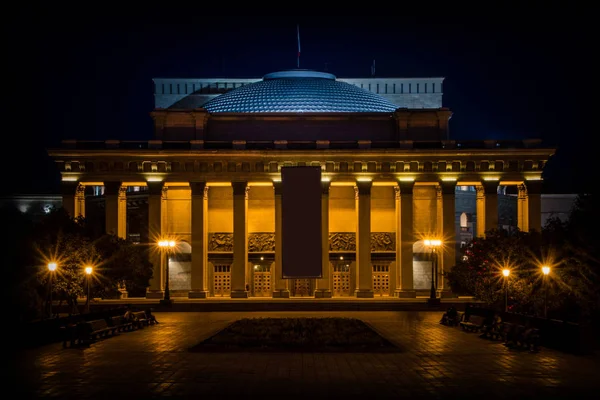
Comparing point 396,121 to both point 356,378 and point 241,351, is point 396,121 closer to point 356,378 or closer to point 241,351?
point 241,351

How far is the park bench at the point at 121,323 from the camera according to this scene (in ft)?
98.9

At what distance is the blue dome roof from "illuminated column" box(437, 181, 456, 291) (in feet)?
41.8

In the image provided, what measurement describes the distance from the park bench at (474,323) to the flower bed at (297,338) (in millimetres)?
4417

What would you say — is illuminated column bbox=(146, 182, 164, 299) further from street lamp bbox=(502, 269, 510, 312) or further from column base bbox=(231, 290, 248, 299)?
street lamp bbox=(502, 269, 510, 312)

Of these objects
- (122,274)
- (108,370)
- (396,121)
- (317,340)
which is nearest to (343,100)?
(396,121)

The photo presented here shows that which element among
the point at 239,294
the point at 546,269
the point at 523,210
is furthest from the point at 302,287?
the point at 546,269

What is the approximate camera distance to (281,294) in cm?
5447

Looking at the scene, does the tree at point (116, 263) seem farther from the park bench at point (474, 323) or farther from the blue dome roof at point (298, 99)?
the blue dome roof at point (298, 99)

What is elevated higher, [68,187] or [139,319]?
[68,187]

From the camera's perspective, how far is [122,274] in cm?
4447

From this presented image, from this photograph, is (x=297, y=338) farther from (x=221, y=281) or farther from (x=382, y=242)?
(x=382, y=242)

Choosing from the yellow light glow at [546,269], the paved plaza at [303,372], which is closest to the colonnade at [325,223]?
the yellow light glow at [546,269]

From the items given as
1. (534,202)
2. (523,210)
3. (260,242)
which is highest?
(534,202)

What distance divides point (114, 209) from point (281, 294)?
1410 cm
